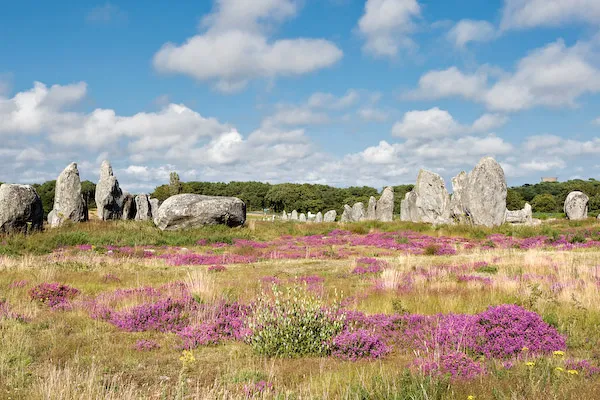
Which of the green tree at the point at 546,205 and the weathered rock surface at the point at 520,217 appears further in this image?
the green tree at the point at 546,205

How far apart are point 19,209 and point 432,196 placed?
3163 cm

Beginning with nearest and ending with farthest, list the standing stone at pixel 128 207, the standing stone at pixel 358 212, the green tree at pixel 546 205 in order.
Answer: the standing stone at pixel 128 207
the standing stone at pixel 358 212
the green tree at pixel 546 205

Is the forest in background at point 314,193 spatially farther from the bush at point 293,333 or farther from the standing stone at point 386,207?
the bush at point 293,333

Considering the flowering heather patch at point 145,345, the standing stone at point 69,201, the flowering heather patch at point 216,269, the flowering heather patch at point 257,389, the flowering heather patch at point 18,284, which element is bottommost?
the flowering heather patch at point 145,345

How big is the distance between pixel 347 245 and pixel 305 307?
1735cm

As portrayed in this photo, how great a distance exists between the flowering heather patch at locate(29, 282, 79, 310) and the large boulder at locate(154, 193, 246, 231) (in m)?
16.9

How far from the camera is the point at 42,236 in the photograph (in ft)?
74.2

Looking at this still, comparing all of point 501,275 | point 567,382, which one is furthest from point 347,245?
point 567,382

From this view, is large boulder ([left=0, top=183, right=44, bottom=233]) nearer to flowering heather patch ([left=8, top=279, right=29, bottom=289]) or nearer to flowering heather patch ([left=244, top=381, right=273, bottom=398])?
flowering heather patch ([left=8, top=279, right=29, bottom=289])

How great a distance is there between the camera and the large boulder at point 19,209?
2339cm

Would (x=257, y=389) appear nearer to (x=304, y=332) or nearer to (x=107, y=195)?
(x=304, y=332)

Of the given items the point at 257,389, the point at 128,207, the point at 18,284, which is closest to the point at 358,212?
the point at 128,207

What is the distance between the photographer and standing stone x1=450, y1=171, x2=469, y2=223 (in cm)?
3484

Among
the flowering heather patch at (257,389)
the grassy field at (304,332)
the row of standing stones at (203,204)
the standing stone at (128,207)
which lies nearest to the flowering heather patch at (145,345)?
the grassy field at (304,332)
